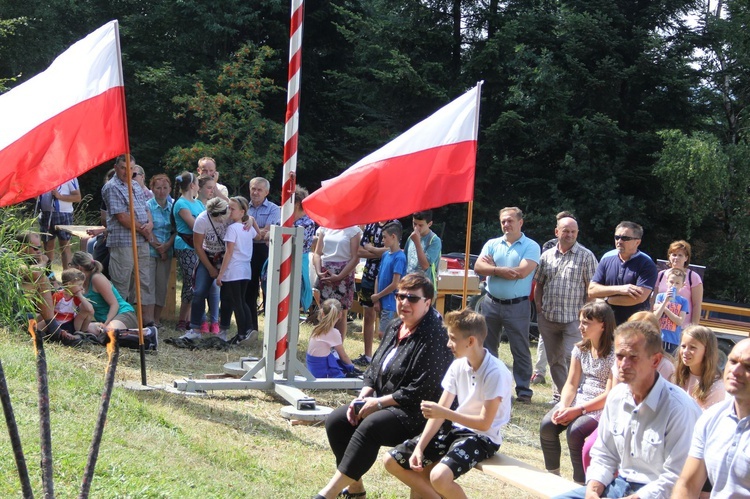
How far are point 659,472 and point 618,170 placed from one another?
18605 mm

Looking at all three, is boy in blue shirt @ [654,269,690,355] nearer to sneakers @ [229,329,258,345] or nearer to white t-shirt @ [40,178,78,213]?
sneakers @ [229,329,258,345]

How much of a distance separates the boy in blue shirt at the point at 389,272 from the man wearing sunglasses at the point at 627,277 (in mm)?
2344

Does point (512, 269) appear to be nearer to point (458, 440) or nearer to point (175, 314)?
point (458, 440)

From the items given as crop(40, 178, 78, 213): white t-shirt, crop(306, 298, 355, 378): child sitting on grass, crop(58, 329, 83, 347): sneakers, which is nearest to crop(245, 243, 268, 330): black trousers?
crop(306, 298, 355, 378): child sitting on grass

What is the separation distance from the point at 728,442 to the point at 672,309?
18.2ft

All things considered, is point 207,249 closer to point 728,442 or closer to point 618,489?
point 618,489

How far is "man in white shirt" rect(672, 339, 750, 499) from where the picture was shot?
3.34 m

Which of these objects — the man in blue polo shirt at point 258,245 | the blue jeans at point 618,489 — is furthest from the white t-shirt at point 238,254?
the blue jeans at point 618,489

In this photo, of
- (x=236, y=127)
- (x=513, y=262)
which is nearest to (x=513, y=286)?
(x=513, y=262)

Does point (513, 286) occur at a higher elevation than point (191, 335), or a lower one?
higher

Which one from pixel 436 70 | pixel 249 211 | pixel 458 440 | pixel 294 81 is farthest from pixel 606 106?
pixel 458 440

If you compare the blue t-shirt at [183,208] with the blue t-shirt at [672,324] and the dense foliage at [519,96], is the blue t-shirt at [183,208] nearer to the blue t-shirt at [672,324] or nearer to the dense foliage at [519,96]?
the blue t-shirt at [672,324]

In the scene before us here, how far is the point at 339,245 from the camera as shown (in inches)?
373

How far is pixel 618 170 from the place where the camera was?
21672mm
